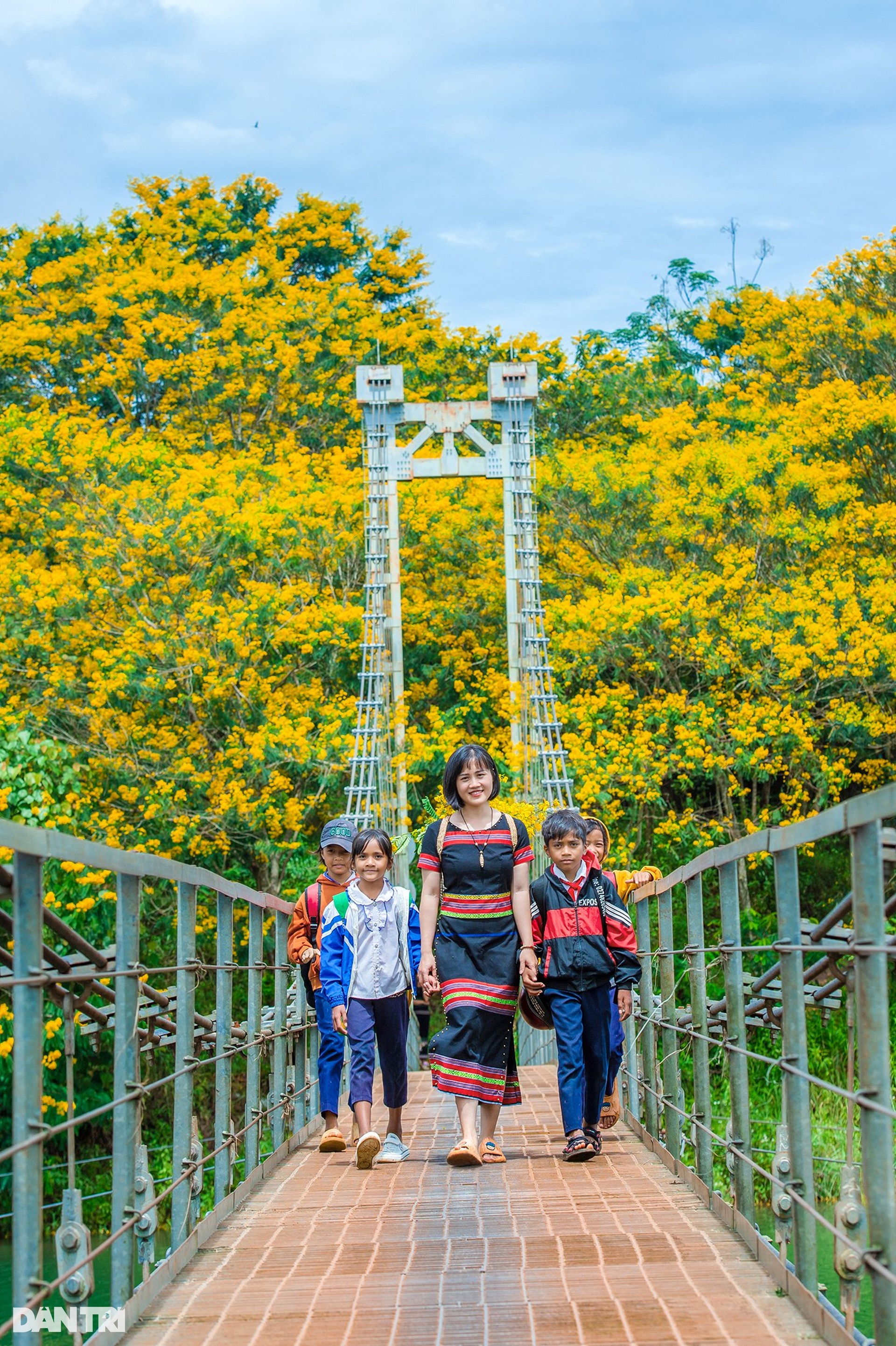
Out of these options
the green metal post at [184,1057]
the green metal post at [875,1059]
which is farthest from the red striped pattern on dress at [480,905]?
the green metal post at [875,1059]

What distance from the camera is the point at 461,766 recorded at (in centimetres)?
539

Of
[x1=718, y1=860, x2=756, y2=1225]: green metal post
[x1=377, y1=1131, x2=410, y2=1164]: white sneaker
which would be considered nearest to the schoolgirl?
[x1=377, y1=1131, x2=410, y2=1164]: white sneaker

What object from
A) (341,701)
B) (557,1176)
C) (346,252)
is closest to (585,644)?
(341,701)

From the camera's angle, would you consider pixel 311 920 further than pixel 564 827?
Yes

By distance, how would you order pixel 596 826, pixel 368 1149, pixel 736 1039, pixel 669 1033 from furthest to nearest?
pixel 596 826 → pixel 669 1033 → pixel 368 1149 → pixel 736 1039

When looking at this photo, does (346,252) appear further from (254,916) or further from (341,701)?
(254,916)

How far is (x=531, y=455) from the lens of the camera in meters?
17.1

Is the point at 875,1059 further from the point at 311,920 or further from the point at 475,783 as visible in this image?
the point at 311,920

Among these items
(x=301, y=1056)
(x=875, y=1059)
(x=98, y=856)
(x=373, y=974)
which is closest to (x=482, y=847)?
(x=373, y=974)

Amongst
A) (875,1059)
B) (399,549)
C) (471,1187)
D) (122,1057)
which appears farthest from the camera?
(399,549)

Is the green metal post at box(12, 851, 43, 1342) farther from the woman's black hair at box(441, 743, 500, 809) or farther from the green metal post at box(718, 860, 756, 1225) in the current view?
the woman's black hair at box(441, 743, 500, 809)

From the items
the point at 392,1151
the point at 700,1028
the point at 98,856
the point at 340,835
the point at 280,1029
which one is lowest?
the point at 392,1151

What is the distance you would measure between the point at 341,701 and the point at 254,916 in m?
11.2

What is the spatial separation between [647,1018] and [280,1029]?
1.54m
